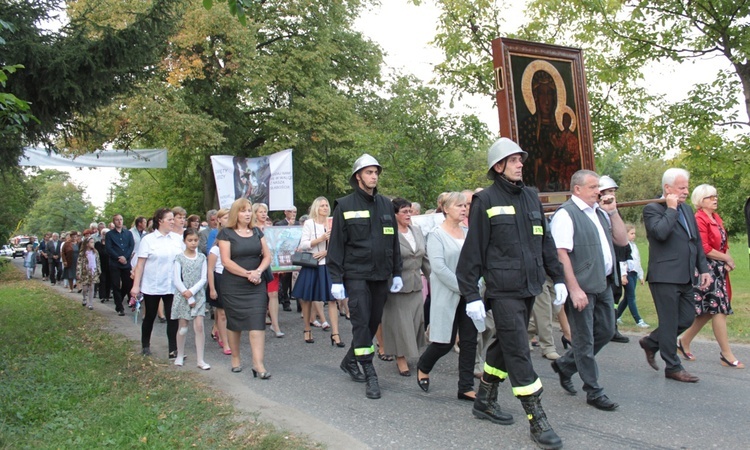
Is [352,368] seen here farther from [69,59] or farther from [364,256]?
[69,59]

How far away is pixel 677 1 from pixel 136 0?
16170 millimetres

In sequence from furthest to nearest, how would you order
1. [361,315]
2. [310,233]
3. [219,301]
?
[310,233], [219,301], [361,315]

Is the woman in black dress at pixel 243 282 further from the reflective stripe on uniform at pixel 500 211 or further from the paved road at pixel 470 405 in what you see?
the reflective stripe on uniform at pixel 500 211

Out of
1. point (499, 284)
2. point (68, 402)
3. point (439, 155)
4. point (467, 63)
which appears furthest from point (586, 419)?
point (467, 63)

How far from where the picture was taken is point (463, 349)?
6.15 m

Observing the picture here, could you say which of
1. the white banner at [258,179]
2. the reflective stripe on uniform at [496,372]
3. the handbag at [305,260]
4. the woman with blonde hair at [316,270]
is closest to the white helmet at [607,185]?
the reflective stripe on uniform at [496,372]

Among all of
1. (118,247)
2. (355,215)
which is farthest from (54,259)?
(355,215)

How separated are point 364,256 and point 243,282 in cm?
157

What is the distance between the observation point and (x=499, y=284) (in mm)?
4941

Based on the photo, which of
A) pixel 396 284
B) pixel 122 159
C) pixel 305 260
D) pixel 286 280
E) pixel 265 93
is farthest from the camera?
pixel 265 93

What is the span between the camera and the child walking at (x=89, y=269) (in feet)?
47.1

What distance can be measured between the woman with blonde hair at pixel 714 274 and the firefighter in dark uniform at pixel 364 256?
334 centimetres

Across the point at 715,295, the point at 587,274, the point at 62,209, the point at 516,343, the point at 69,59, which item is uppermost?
the point at 62,209

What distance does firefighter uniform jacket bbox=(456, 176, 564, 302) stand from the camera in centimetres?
495
